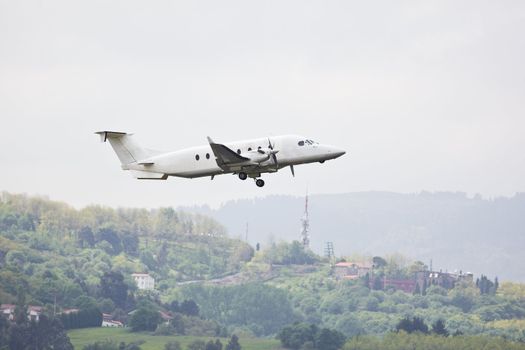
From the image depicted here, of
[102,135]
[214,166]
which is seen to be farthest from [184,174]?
[102,135]

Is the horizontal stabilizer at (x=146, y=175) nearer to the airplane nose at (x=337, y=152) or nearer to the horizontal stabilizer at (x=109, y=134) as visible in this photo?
the horizontal stabilizer at (x=109, y=134)

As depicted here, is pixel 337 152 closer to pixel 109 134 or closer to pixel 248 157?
pixel 248 157

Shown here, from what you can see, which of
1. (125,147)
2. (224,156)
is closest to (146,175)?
(125,147)

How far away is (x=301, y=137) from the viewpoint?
265 ft

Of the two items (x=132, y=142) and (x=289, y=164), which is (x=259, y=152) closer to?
(x=289, y=164)

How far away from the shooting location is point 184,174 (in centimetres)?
8306

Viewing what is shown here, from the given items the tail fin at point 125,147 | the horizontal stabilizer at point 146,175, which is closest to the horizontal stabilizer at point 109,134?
the tail fin at point 125,147

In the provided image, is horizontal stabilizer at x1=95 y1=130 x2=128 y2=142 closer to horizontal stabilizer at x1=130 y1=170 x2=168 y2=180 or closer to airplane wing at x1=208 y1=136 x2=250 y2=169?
horizontal stabilizer at x1=130 y1=170 x2=168 y2=180

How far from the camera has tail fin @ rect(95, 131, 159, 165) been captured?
286ft

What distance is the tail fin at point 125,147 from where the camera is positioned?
286ft

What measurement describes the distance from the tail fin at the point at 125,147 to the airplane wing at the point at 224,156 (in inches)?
347

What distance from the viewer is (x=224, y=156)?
7906cm

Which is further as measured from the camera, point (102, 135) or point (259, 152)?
point (102, 135)

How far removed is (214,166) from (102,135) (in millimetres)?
10639
